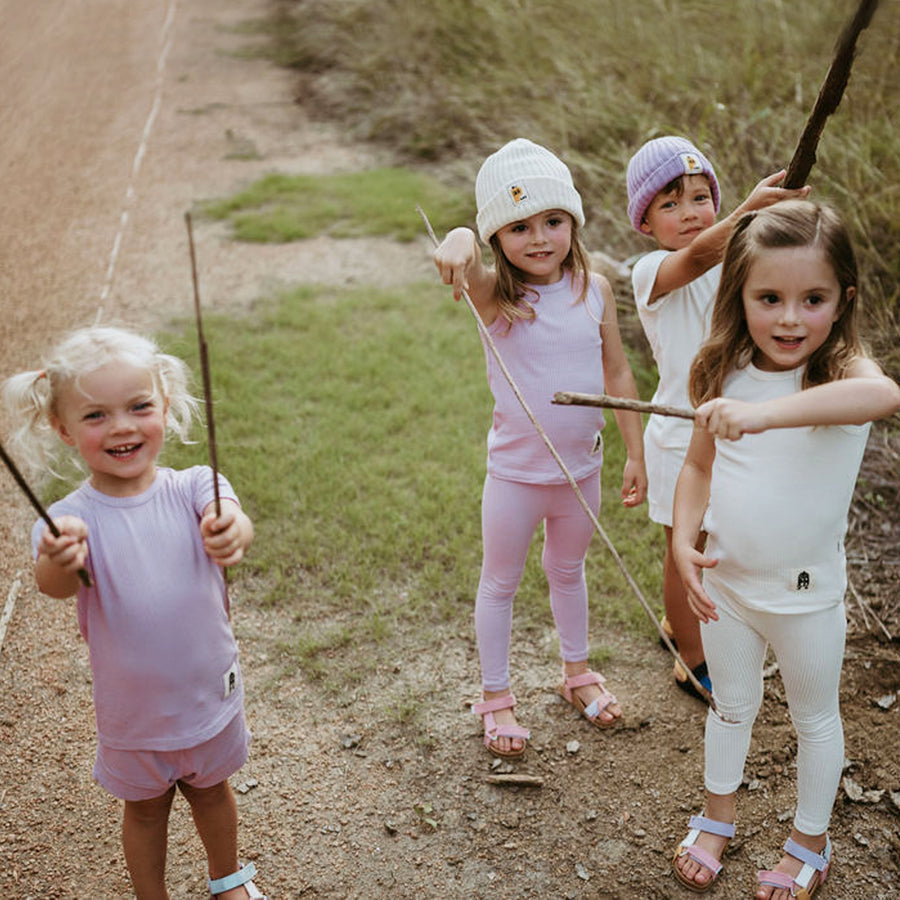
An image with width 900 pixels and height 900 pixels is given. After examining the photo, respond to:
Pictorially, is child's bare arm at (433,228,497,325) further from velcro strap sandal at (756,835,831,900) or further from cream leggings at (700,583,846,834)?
velcro strap sandal at (756,835,831,900)

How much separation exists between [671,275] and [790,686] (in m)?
1.12

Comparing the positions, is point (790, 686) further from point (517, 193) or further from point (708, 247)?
point (517, 193)

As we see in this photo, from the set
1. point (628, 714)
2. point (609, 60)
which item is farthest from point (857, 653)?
point (609, 60)

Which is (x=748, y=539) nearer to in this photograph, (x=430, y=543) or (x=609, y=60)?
(x=430, y=543)

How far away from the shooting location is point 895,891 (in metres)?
2.55

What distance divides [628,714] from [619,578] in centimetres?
79

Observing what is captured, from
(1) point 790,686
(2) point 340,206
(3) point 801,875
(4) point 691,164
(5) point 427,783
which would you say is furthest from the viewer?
(2) point 340,206

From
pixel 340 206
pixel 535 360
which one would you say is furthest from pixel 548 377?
pixel 340 206

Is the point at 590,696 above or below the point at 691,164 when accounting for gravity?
below

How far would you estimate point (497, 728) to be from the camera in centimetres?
305

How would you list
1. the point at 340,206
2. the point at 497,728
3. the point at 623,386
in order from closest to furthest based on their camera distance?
the point at 623,386 < the point at 497,728 < the point at 340,206

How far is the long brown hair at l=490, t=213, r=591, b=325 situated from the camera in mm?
2686

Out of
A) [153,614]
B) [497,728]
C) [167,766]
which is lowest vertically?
[497,728]

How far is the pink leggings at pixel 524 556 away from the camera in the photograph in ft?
9.29
